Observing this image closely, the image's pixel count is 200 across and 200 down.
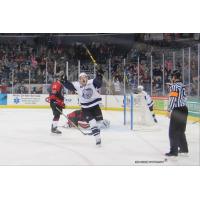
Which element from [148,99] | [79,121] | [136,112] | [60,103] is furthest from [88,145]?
[136,112]

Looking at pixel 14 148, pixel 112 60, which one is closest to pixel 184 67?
pixel 112 60

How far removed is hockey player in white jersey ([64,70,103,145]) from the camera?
522cm

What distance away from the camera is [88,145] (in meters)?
5.09

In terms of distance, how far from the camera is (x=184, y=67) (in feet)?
17.6

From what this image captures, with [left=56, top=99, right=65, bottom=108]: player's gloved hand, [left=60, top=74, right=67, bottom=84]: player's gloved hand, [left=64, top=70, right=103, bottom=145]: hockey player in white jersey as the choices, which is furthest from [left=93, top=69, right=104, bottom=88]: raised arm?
[left=56, top=99, right=65, bottom=108]: player's gloved hand

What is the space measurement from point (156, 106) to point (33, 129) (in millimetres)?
1374

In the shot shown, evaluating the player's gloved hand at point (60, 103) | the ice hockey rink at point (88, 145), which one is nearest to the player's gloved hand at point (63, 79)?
the player's gloved hand at point (60, 103)

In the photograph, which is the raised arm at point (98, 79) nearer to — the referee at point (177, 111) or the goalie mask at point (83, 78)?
the goalie mask at point (83, 78)

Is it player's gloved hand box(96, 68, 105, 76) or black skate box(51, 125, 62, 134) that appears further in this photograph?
black skate box(51, 125, 62, 134)

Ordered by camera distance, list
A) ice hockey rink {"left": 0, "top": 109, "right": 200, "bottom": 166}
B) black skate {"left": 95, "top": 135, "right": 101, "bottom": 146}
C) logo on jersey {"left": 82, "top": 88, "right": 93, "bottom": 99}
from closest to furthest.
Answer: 1. ice hockey rink {"left": 0, "top": 109, "right": 200, "bottom": 166}
2. black skate {"left": 95, "top": 135, "right": 101, "bottom": 146}
3. logo on jersey {"left": 82, "top": 88, "right": 93, "bottom": 99}

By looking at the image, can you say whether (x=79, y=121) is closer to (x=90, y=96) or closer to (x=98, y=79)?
(x=90, y=96)

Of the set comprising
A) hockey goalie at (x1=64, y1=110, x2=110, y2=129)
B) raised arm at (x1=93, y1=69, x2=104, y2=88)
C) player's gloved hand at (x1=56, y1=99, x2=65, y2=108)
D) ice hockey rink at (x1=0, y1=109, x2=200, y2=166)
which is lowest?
ice hockey rink at (x1=0, y1=109, x2=200, y2=166)

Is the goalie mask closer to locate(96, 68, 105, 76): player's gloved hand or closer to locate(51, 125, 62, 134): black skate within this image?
locate(96, 68, 105, 76): player's gloved hand

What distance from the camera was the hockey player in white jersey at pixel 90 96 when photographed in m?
5.22
